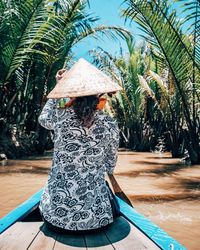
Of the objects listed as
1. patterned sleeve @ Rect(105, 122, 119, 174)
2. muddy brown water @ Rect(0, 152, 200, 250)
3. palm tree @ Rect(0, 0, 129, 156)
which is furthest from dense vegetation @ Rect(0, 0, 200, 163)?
patterned sleeve @ Rect(105, 122, 119, 174)

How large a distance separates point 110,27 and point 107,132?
11311mm

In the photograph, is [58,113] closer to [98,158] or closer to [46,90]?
[98,158]

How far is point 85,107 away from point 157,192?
3.59m

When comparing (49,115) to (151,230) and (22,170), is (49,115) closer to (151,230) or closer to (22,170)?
(151,230)

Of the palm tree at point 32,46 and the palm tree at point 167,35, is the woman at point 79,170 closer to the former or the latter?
the palm tree at point 167,35

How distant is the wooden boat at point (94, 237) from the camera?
2115 mm

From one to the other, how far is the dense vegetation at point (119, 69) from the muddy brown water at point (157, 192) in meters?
2.28

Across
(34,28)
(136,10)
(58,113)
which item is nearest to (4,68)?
(34,28)

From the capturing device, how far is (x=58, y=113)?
7.70 ft

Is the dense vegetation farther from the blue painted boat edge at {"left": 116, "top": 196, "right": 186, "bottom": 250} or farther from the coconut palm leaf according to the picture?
the blue painted boat edge at {"left": 116, "top": 196, "right": 186, "bottom": 250}

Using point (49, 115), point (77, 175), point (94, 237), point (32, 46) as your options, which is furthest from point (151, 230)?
point (32, 46)

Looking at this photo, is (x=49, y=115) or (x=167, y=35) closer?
(x=49, y=115)

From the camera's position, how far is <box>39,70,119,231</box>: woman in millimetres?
2256

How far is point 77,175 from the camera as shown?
229 cm
